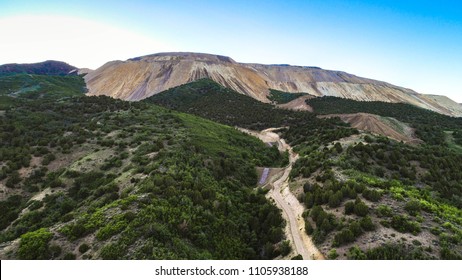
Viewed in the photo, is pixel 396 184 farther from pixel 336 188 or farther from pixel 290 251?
pixel 290 251

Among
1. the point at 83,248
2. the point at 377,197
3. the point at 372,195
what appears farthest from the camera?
the point at 372,195

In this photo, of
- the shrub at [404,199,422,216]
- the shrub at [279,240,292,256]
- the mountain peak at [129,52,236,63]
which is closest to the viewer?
the shrub at [279,240,292,256]

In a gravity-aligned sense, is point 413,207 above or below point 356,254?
above

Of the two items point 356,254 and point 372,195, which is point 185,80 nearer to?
point 372,195

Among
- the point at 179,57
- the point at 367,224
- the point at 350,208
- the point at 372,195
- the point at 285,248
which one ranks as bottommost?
the point at 285,248

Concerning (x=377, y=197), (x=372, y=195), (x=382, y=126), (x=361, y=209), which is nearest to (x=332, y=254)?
(x=361, y=209)

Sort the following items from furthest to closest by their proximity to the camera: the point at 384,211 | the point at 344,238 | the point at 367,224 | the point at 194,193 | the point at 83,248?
1. the point at 194,193
2. the point at 384,211
3. the point at 367,224
4. the point at 344,238
5. the point at 83,248

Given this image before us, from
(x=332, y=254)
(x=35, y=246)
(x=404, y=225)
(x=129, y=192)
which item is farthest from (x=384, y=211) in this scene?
(x=35, y=246)

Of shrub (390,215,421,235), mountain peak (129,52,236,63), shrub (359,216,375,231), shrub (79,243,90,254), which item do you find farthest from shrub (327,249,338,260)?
mountain peak (129,52,236,63)

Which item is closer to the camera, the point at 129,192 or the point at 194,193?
the point at 129,192

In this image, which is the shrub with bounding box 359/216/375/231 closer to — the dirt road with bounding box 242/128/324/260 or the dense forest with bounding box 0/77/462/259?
the dense forest with bounding box 0/77/462/259

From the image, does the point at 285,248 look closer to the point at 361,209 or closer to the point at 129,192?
the point at 361,209
